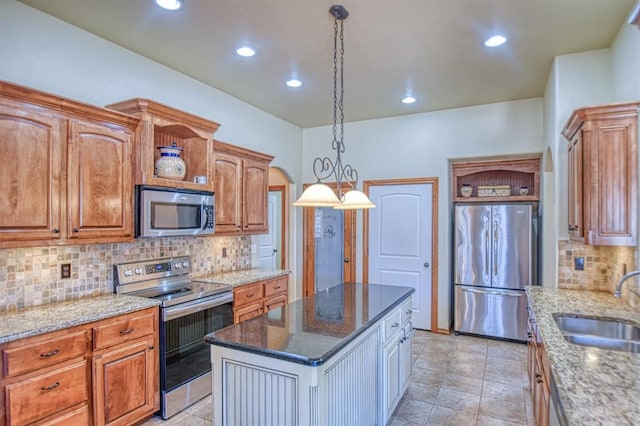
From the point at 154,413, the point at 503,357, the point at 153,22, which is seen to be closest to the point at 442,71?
the point at 153,22

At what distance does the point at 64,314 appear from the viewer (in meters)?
2.33

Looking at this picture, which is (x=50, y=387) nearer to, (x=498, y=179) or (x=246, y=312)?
(x=246, y=312)

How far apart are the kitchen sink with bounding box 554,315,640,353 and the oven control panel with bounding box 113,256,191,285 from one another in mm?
3086

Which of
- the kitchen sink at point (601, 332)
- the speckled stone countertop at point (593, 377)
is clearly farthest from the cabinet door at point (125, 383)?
the kitchen sink at point (601, 332)

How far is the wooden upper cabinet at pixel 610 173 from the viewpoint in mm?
2492

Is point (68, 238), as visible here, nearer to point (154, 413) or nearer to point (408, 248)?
point (154, 413)

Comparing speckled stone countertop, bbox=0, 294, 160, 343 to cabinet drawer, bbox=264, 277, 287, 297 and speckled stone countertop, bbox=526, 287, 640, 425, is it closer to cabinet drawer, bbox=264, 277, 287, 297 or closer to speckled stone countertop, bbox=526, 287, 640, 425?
cabinet drawer, bbox=264, 277, 287, 297

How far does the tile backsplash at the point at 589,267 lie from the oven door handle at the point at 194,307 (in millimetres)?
2931

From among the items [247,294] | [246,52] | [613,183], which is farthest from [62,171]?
[613,183]

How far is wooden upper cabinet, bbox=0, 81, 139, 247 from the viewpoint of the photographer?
218 cm

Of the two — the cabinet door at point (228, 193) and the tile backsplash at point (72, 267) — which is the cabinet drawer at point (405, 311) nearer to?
the cabinet door at point (228, 193)

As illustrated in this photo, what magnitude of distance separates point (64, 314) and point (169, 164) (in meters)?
1.34

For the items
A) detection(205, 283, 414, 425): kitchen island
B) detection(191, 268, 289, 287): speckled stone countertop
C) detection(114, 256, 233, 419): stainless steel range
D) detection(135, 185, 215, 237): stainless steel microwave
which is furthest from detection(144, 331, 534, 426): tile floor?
detection(135, 185, 215, 237): stainless steel microwave

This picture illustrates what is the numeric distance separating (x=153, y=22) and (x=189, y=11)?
0.35 meters
